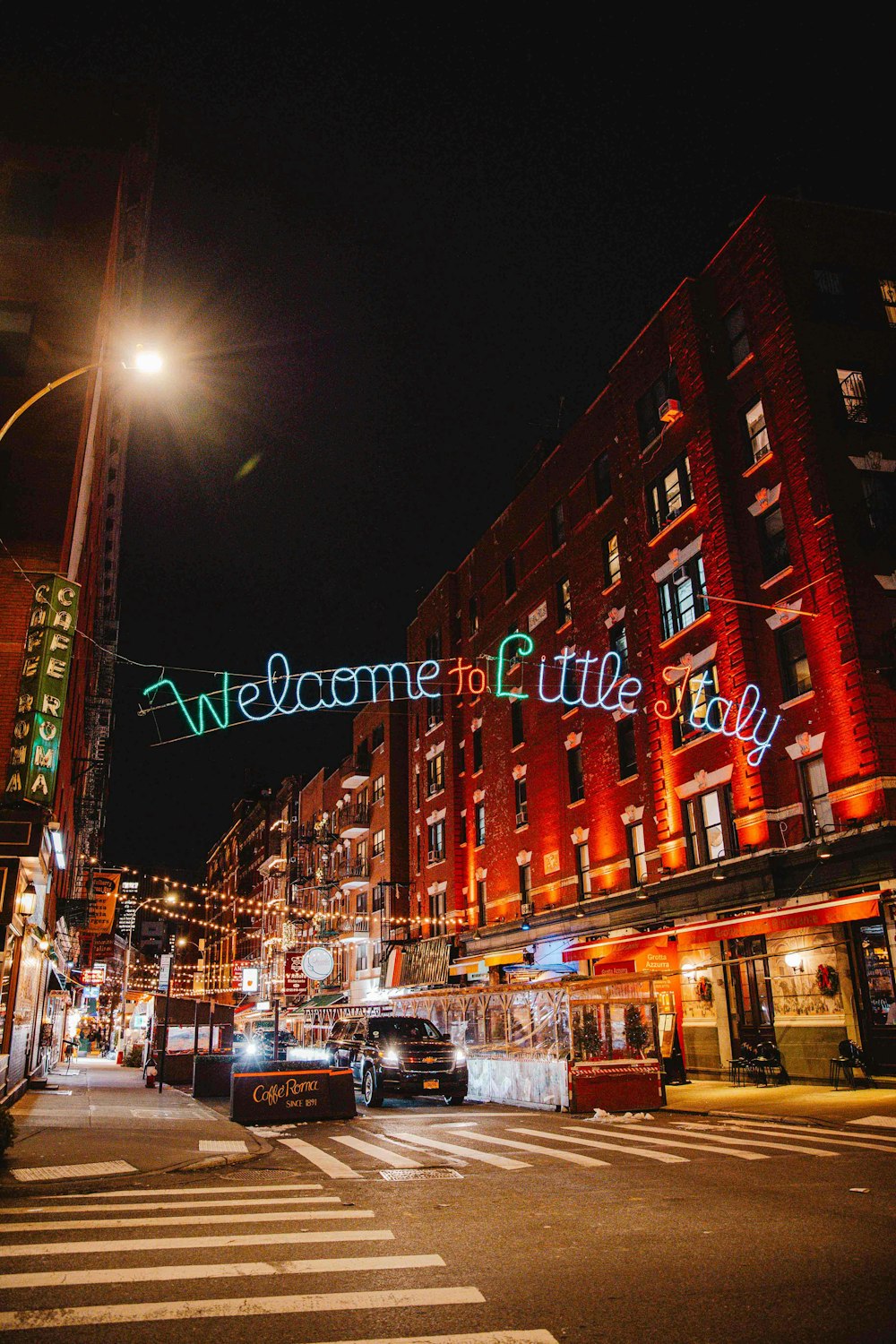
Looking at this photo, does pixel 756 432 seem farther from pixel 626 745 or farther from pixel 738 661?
pixel 626 745

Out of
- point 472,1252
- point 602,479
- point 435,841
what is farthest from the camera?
point 435,841

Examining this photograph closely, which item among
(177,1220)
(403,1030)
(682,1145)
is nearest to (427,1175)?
(177,1220)

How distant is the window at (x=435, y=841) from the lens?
4278 cm

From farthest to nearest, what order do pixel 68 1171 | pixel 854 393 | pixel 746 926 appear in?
pixel 854 393
pixel 746 926
pixel 68 1171

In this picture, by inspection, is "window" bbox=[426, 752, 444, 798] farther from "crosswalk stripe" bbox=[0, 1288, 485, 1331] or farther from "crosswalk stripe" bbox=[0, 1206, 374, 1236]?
"crosswalk stripe" bbox=[0, 1288, 485, 1331]

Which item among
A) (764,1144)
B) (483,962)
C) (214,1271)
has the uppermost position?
(483,962)

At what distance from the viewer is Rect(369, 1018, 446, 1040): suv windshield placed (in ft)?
66.7

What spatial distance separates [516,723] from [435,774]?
8.98m

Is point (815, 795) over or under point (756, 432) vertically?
under

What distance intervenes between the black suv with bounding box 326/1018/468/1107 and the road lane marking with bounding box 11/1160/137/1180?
8.67m

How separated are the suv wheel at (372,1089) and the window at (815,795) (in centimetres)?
1097

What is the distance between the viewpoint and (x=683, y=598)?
25.8m

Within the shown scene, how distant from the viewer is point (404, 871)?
47.8 m

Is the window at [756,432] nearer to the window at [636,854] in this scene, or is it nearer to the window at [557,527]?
the window at [557,527]
